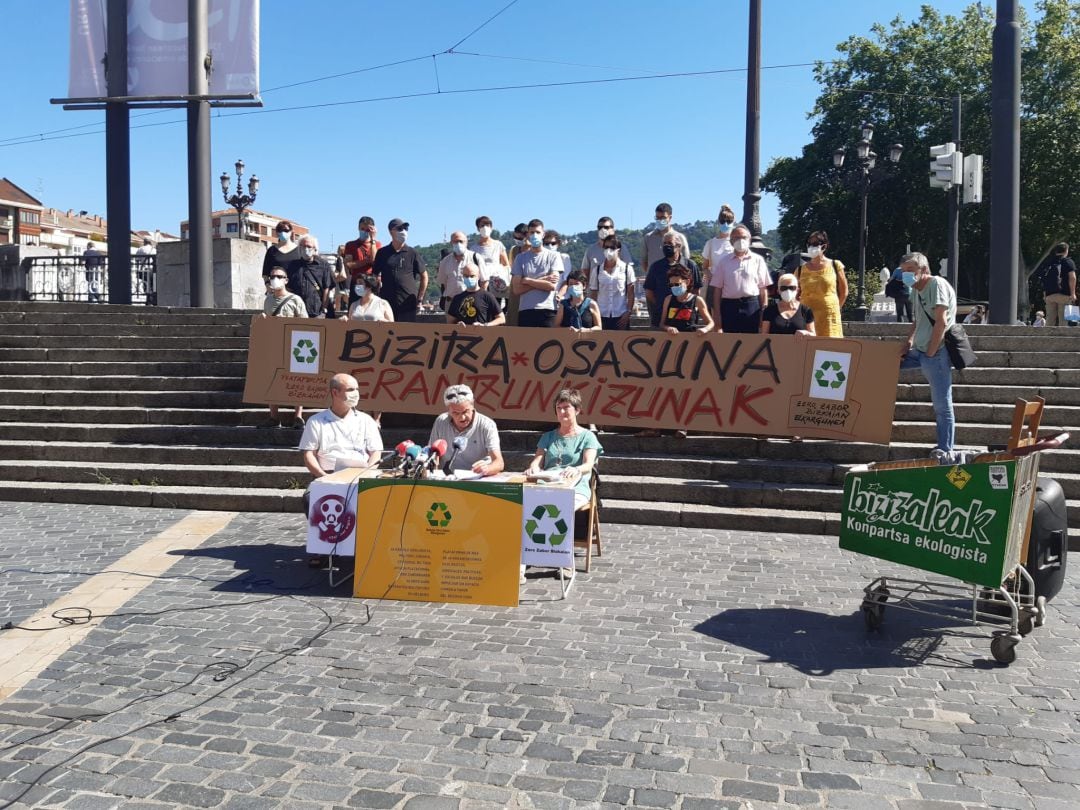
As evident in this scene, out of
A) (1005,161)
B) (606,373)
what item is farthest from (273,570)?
(1005,161)

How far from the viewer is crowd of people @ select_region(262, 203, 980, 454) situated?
34.0 ft

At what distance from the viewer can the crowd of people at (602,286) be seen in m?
10.4

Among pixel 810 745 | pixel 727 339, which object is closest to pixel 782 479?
pixel 727 339

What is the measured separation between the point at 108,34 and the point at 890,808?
19.3m

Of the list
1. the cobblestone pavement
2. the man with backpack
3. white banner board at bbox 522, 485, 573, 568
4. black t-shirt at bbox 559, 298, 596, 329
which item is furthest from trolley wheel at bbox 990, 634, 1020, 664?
the man with backpack

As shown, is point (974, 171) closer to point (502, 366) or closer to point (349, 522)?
point (502, 366)

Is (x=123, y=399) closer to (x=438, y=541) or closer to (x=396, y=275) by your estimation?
(x=396, y=275)

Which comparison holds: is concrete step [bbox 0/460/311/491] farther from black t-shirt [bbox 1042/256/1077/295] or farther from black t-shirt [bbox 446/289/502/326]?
black t-shirt [bbox 1042/256/1077/295]

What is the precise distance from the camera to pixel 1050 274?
16.0 meters

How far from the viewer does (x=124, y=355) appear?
13703mm

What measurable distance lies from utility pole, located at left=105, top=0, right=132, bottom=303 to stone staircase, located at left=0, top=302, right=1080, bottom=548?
5.28 m

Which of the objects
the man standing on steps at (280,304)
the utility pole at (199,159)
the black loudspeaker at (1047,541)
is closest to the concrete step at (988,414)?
the black loudspeaker at (1047,541)

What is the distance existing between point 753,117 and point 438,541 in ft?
35.6

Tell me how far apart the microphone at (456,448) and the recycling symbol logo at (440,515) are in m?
0.59
